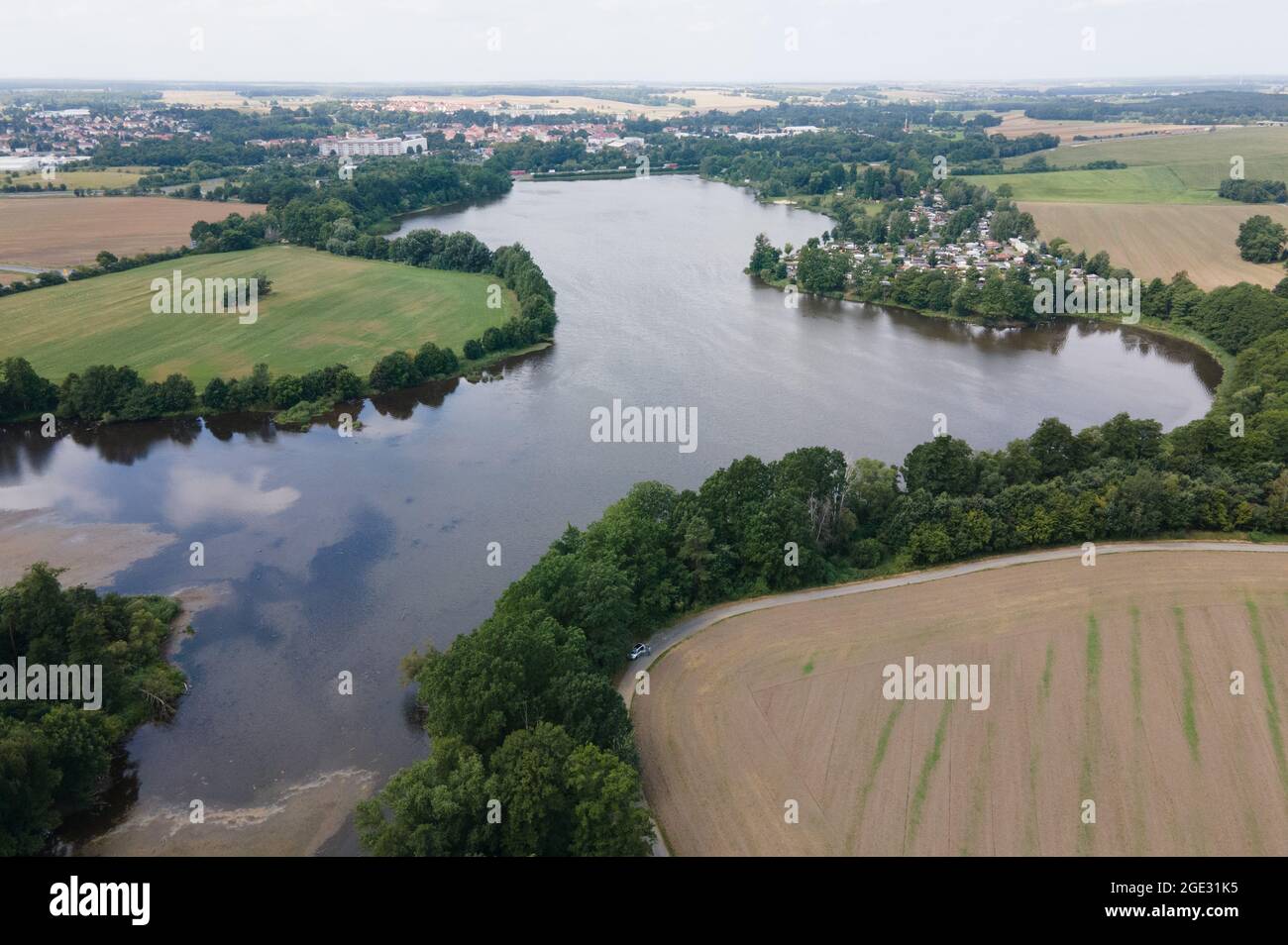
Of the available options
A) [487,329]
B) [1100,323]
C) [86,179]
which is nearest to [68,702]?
[487,329]

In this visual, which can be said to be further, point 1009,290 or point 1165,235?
point 1165,235

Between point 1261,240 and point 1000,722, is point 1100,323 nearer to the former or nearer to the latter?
point 1261,240

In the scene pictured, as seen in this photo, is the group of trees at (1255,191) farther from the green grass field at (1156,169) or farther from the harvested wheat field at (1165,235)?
the harvested wheat field at (1165,235)

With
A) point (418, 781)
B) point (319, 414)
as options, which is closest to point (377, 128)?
point (319, 414)

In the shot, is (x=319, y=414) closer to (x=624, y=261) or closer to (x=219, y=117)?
(x=624, y=261)

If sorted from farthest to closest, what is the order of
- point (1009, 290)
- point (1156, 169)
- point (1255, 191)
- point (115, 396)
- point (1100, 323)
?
point (1156, 169)
point (1255, 191)
point (1100, 323)
point (1009, 290)
point (115, 396)

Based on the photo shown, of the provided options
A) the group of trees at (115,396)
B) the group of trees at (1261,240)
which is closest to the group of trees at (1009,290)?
the group of trees at (1261,240)
